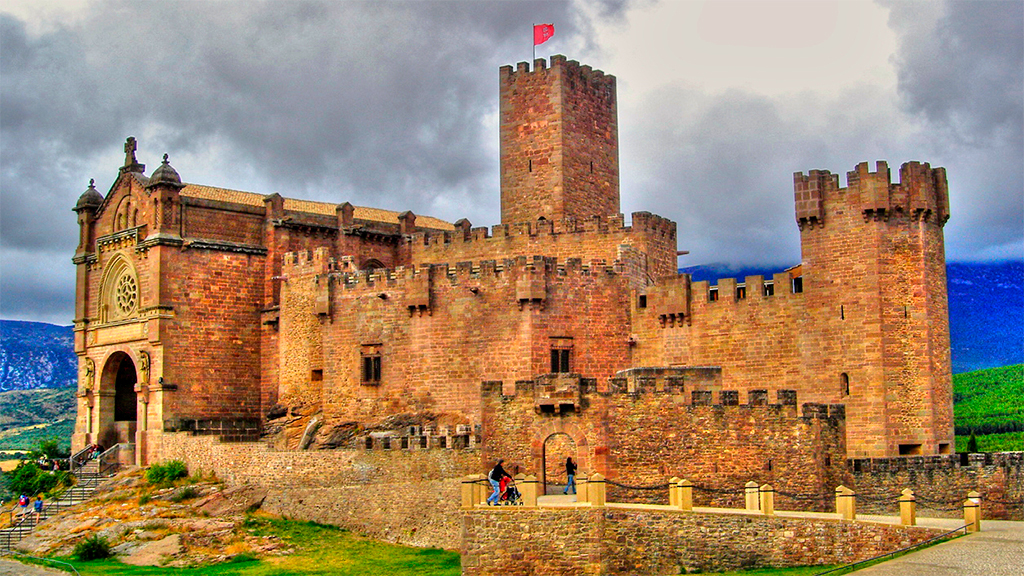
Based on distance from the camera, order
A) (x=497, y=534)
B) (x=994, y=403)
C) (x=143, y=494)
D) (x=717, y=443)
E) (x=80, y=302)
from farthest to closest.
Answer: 1. (x=994, y=403)
2. (x=80, y=302)
3. (x=143, y=494)
4. (x=717, y=443)
5. (x=497, y=534)

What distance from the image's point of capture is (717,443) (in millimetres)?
31594

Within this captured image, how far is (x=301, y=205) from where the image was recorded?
2088 inches

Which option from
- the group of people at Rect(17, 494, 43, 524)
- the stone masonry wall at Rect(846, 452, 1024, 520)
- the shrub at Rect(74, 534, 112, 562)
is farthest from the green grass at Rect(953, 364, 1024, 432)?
the group of people at Rect(17, 494, 43, 524)

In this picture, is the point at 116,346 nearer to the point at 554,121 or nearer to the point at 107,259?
the point at 107,259

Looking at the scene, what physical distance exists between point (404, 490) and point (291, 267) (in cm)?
1288

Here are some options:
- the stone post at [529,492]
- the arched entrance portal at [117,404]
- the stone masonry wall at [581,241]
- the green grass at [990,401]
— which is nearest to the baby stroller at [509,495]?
the stone post at [529,492]

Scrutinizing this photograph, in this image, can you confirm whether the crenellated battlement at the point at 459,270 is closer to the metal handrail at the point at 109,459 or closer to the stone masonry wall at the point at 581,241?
the stone masonry wall at the point at 581,241

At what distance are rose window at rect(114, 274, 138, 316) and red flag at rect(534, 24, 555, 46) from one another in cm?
1859

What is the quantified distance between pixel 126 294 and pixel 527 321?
56.4 feet

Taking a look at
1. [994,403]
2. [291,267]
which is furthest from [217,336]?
[994,403]

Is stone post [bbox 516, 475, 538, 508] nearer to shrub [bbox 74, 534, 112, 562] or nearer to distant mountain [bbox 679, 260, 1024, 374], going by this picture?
shrub [bbox 74, 534, 112, 562]

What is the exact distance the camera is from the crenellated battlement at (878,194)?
1513 inches

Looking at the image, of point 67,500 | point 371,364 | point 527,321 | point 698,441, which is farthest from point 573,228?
point 67,500

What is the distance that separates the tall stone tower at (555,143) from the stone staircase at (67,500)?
18.2 m
